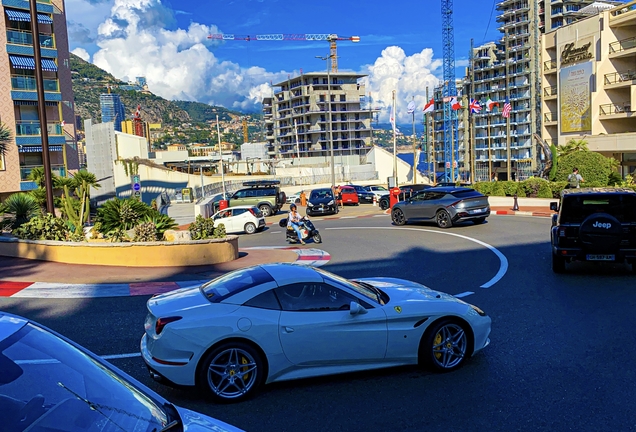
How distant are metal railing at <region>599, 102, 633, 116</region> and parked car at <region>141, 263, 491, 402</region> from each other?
4899 cm

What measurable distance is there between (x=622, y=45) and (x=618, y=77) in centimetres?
265

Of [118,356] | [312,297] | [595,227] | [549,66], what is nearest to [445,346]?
[312,297]

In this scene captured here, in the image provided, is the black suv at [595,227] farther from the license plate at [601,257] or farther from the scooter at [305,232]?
the scooter at [305,232]

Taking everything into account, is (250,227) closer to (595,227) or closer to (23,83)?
(595,227)

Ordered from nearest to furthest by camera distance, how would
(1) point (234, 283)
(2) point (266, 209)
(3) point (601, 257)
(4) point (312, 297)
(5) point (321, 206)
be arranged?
(4) point (312, 297) < (1) point (234, 283) < (3) point (601, 257) < (5) point (321, 206) < (2) point (266, 209)

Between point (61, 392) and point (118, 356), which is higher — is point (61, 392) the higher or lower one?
the higher one

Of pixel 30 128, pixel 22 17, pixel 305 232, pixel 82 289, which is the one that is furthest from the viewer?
pixel 30 128

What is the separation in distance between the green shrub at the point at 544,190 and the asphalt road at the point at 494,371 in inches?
775

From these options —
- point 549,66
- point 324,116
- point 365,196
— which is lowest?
point 365,196

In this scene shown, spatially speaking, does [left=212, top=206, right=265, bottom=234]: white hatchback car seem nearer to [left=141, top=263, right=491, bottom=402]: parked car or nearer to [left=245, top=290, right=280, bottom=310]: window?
[left=141, top=263, right=491, bottom=402]: parked car

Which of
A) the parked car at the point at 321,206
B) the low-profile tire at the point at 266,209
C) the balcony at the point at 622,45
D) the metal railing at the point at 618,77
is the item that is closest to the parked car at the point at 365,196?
the low-profile tire at the point at 266,209

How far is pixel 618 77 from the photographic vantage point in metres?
49.1

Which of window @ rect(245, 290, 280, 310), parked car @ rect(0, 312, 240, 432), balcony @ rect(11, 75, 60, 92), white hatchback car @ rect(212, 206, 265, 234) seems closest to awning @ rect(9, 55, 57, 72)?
balcony @ rect(11, 75, 60, 92)

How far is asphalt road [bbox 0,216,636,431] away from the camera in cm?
568
